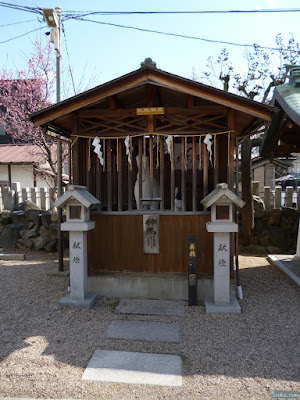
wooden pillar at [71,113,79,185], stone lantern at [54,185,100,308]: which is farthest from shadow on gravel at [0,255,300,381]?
wooden pillar at [71,113,79,185]

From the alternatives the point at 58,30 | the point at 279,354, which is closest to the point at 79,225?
the point at 279,354

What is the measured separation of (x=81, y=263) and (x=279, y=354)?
4.19 metres

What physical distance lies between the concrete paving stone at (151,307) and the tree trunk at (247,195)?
739 cm

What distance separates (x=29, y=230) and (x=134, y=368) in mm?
10295

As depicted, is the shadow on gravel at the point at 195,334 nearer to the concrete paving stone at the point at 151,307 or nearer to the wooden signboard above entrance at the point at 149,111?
the concrete paving stone at the point at 151,307

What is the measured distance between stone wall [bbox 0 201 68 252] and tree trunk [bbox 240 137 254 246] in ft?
25.7

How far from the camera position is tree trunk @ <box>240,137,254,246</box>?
13.0m

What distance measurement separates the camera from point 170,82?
6.43 m

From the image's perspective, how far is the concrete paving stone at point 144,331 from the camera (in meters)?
5.19

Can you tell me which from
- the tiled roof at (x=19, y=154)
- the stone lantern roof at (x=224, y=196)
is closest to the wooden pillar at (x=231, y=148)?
the stone lantern roof at (x=224, y=196)

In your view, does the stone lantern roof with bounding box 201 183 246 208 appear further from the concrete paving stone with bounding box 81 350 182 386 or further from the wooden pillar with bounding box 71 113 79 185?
the wooden pillar with bounding box 71 113 79 185

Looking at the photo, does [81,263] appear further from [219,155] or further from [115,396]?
[219,155]

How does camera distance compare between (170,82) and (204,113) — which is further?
(204,113)

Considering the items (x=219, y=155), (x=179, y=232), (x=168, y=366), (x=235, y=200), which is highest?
(x=219, y=155)
